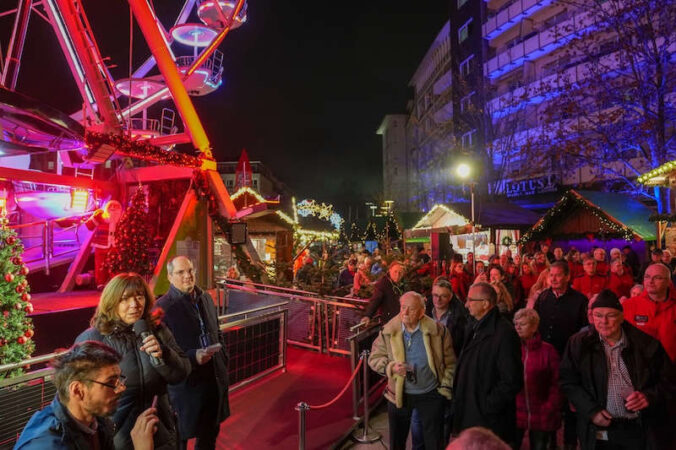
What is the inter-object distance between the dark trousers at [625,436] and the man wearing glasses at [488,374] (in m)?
0.73

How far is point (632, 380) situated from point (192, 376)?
3611mm

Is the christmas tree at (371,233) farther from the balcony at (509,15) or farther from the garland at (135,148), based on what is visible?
the garland at (135,148)

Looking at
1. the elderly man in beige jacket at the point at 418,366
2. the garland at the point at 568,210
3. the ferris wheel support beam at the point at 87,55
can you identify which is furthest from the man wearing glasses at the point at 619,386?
the garland at the point at 568,210

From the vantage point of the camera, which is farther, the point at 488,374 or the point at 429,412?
the point at 429,412

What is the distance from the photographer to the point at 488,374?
385 cm

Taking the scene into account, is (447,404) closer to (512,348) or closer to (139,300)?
(512,348)

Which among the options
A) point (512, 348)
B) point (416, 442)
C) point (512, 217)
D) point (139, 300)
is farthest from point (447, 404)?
point (512, 217)

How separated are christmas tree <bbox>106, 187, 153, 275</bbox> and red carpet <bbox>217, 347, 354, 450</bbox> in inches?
201

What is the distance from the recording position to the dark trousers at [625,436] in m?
3.51

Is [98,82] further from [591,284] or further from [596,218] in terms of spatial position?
[596,218]

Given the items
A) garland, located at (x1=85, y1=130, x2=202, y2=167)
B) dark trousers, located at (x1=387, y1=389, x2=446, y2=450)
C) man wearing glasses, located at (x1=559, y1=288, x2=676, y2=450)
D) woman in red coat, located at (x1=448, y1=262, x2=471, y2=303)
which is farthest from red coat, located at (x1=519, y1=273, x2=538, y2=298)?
garland, located at (x1=85, y1=130, x2=202, y2=167)

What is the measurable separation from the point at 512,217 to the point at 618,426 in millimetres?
20601

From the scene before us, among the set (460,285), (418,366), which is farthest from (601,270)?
(418,366)

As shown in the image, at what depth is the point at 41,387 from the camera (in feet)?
14.0
